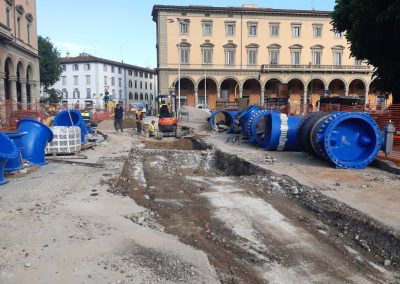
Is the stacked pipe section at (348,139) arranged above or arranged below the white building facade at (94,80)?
below

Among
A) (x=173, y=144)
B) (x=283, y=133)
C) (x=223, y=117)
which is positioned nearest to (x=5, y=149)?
(x=283, y=133)

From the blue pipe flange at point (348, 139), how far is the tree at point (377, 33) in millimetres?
5128

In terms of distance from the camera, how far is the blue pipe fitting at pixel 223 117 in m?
25.3

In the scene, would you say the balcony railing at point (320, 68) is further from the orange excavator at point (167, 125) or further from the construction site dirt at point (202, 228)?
the construction site dirt at point (202, 228)

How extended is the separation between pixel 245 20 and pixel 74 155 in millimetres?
46831

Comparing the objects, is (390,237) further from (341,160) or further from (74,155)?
(74,155)

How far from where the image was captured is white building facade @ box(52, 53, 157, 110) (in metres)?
80.6

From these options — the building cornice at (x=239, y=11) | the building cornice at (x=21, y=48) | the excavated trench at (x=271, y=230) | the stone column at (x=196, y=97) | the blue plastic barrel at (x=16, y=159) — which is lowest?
the excavated trench at (x=271, y=230)

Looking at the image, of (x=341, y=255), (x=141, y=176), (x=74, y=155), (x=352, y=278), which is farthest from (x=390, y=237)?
(x=74, y=155)

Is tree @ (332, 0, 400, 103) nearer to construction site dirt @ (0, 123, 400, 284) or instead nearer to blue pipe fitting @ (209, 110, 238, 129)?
construction site dirt @ (0, 123, 400, 284)

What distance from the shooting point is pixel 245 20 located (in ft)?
179

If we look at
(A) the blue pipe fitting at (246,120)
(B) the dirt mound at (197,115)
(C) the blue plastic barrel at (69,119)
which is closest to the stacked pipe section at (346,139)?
(A) the blue pipe fitting at (246,120)

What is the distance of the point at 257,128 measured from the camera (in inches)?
677

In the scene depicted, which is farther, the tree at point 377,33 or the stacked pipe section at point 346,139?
the tree at point 377,33
